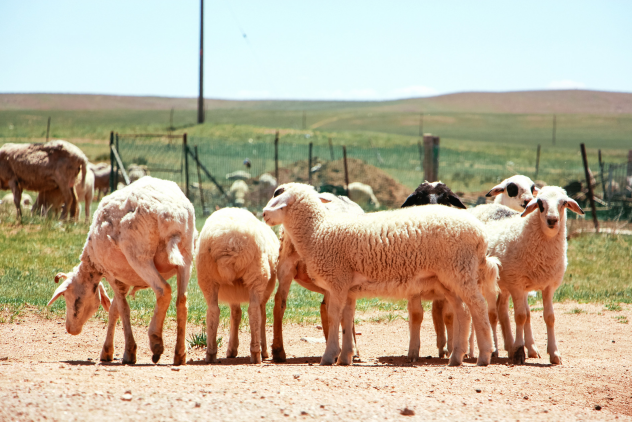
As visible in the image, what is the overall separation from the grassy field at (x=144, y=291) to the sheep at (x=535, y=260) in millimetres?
3035

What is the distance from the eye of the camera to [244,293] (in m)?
7.57

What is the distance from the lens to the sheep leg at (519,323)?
7.44m

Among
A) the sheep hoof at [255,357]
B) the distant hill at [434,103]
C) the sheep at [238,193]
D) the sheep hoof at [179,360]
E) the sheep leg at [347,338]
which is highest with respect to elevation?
the distant hill at [434,103]

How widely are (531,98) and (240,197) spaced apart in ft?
342

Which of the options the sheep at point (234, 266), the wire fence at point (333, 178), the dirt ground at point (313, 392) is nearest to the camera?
the dirt ground at point (313, 392)

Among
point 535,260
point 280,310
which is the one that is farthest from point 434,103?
point 280,310

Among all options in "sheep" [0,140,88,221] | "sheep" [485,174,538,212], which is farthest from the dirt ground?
"sheep" [0,140,88,221]

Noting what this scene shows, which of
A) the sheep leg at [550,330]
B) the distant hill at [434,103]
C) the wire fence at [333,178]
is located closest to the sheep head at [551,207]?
the sheep leg at [550,330]

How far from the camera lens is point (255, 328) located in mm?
7152

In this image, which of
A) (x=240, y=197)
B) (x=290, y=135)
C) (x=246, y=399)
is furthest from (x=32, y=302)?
(x=290, y=135)

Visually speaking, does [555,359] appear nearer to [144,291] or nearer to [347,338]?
[347,338]

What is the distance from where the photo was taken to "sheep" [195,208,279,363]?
23.4ft

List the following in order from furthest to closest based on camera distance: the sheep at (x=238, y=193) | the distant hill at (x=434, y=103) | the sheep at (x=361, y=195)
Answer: the distant hill at (x=434, y=103) → the sheep at (x=361, y=195) → the sheep at (x=238, y=193)

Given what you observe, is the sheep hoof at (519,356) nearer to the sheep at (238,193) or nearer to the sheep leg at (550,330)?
the sheep leg at (550,330)
